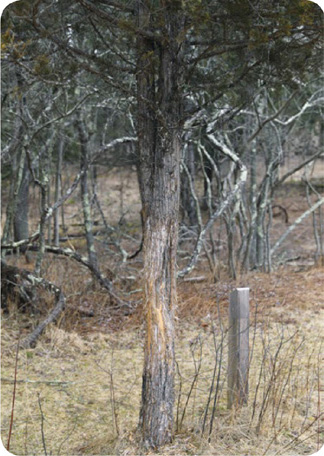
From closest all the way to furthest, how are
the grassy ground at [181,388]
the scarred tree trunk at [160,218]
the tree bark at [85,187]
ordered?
the scarred tree trunk at [160,218] → the grassy ground at [181,388] → the tree bark at [85,187]

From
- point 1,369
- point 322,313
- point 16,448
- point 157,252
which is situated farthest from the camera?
point 322,313

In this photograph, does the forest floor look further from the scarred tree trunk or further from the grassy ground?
the scarred tree trunk

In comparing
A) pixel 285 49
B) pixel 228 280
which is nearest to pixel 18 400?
pixel 285 49

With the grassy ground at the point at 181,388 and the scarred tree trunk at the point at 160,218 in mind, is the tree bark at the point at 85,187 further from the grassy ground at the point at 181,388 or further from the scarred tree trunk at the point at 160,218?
the scarred tree trunk at the point at 160,218

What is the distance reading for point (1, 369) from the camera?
6309 mm

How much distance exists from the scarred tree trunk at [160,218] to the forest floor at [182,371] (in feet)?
0.70

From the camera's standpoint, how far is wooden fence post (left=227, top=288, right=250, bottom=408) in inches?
185

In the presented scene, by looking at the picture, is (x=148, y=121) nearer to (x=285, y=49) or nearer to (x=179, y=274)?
(x=285, y=49)

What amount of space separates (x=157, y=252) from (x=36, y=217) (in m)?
12.9

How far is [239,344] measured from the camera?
4.74 metres

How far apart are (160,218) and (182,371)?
8.89ft

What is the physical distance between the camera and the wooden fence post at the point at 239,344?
4.69 m

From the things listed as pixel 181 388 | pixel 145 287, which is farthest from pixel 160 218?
pixel 181 388

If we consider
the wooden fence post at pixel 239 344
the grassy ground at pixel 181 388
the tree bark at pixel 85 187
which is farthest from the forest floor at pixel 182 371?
the tree bark at pixel 85 187
